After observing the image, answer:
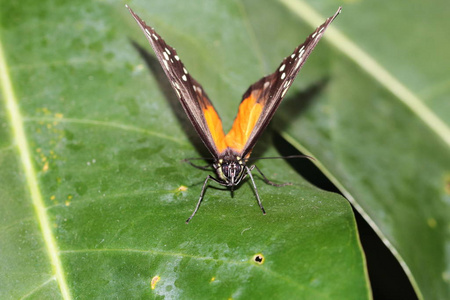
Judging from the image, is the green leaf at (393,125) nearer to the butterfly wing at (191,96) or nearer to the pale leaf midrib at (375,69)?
the pale leaf midrib at (375,69)

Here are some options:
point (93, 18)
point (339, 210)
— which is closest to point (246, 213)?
point (339, 210)

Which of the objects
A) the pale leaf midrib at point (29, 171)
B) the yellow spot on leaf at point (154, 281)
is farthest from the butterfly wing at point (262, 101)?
the pale leaf midrib at point (29, 171)

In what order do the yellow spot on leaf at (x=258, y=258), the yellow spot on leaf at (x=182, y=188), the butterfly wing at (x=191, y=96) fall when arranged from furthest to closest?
the butterfly wing at (x=191, y=96), the yellow spot on leaf at (x=182, y=188), the yellow spot on leaf at (x=258, y=258)

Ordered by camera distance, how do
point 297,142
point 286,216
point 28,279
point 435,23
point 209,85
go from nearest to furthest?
point 28,279 < point 286,216 < point 297,142 < point 435,23 < point 209,85

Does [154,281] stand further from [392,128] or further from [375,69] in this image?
[375,69]

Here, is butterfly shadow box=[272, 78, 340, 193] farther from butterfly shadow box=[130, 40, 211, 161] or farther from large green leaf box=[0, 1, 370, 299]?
butterfly shadow box=[130, 40, 211, 161]

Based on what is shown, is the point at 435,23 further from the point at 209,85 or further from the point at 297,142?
the point at 209,85

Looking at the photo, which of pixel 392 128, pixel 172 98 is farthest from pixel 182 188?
pixel 392 128
